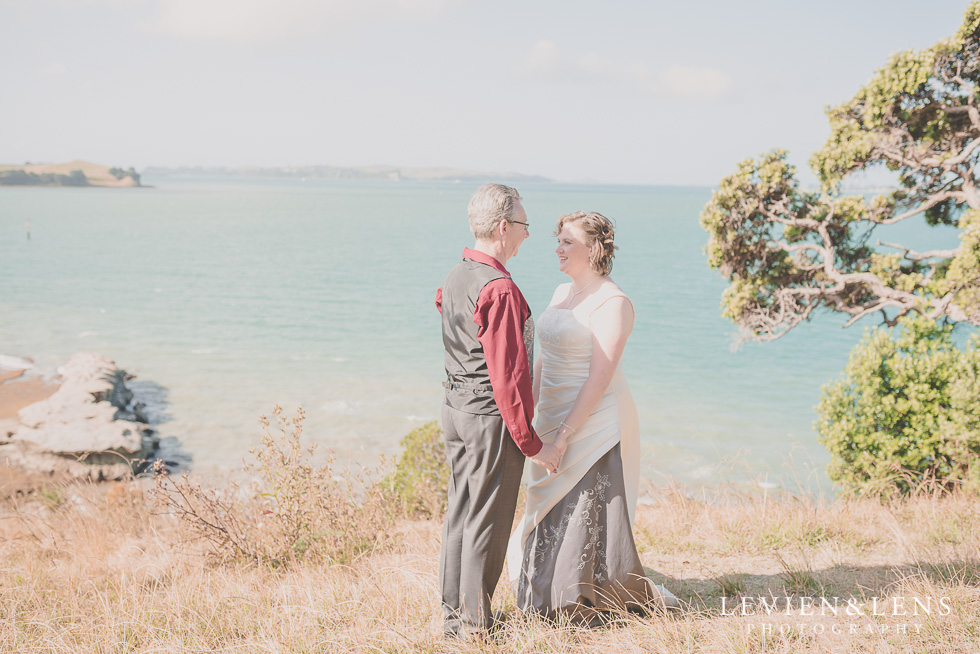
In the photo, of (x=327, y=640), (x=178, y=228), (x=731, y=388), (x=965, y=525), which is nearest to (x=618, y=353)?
(x=327, y=640)

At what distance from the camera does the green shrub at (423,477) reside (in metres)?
7.02

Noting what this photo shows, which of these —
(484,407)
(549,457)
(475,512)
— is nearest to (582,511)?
(549,457)

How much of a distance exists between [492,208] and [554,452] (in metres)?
1.37

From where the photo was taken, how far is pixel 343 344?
2383cm

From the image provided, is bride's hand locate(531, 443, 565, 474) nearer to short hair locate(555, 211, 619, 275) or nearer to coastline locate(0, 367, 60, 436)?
short hair locate(555, 211, 619, 275)

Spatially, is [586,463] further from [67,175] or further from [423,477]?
[67,175]

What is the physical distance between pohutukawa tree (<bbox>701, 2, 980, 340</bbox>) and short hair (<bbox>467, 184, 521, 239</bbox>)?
5.99 m

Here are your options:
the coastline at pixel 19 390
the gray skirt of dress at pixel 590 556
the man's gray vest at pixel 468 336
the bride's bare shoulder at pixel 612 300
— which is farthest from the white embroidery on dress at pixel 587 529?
the coastline at pixel 19 390

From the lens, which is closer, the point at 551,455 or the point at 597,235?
the point at 551,455

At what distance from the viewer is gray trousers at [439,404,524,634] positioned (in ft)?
11.3

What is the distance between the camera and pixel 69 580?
4484 mm

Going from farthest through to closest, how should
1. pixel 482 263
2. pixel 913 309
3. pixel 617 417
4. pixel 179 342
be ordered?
pixel 179 342
pixel 913 309
pixel 617 417
pixel 482 263

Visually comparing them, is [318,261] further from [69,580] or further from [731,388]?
[69,580]

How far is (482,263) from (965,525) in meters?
4.68
